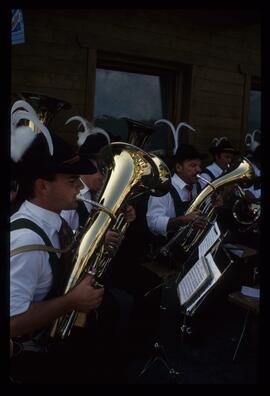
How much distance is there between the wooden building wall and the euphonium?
3.77 meters

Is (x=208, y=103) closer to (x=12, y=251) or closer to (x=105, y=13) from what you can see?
(x=105, y=13)

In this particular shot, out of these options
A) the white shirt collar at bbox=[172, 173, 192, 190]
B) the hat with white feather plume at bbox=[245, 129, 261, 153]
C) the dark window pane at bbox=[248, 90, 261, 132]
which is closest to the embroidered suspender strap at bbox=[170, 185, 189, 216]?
the white shirt collar at bbox=[172, 173, 192, 190]

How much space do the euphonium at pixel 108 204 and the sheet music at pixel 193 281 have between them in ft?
1.74

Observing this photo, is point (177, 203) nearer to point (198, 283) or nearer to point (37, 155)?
point (198, 283)

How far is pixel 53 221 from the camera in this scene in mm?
2125

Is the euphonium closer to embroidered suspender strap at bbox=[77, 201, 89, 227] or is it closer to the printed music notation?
the printed music notation

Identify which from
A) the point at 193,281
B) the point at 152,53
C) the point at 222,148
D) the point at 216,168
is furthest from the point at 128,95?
the point at 193,281

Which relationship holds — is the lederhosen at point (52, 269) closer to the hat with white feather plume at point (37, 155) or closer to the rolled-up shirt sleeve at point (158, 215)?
the hat with white feather plume at point (37, 155)

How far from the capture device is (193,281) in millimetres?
2480

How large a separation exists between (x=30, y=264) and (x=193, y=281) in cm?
110

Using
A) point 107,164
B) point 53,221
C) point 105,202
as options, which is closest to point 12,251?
point 53,221

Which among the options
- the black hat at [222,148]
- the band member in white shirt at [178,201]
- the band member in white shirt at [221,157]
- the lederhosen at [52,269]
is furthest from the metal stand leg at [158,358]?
the black hat at [222,148]

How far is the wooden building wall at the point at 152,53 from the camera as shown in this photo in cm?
599

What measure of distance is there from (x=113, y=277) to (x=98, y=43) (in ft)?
13.3
